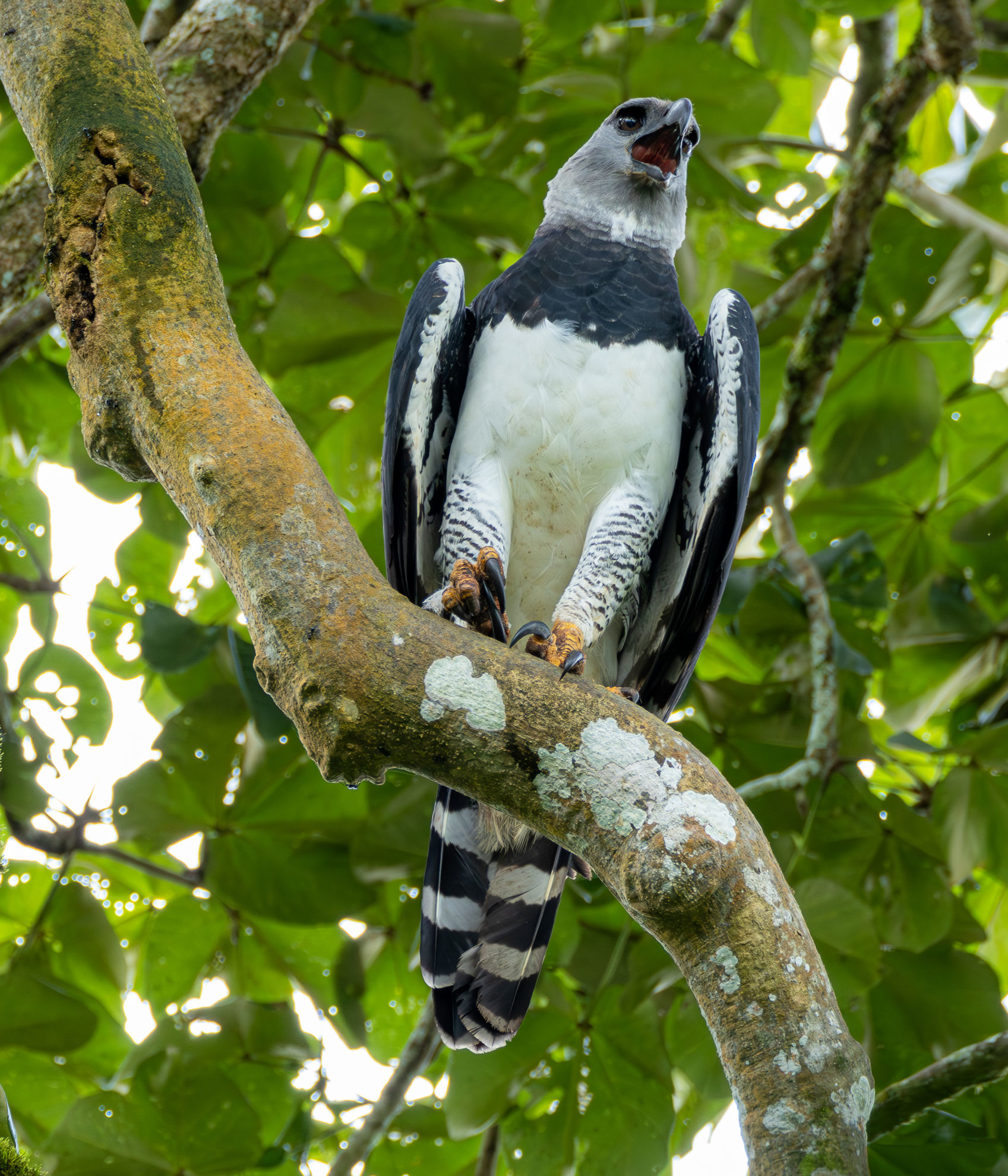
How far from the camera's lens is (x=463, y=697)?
5.21ft

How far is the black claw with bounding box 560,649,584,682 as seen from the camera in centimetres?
246

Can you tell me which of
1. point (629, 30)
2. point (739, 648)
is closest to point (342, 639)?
point (739, 648)

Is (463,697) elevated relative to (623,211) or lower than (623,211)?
lower

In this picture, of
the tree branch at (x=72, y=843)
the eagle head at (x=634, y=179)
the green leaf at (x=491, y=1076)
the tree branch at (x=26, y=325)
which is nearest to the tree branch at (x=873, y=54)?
the eagle head at (x=634, y=179)

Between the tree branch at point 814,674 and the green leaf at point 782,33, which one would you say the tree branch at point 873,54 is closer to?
the green leaf at point 782,33

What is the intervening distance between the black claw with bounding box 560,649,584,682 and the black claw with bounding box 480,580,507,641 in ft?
0.61

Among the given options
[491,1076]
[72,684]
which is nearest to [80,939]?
[72,684]

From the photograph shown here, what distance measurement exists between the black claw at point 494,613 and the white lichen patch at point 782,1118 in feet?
4.68

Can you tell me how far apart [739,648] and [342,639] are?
9.84ft

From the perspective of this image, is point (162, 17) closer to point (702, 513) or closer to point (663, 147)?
point (663, 147)

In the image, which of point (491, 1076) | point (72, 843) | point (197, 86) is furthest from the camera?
point (72, 843)

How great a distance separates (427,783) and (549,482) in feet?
3.85

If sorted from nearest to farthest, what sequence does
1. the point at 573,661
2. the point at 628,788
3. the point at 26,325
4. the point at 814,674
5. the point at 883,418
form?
the point at 628,788 → the point at 573,661 → the point at 26,325 → the point at 814,674 → the point at 883,418

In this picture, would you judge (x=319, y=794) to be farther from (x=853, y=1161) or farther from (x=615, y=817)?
(x=853, y=1161)
